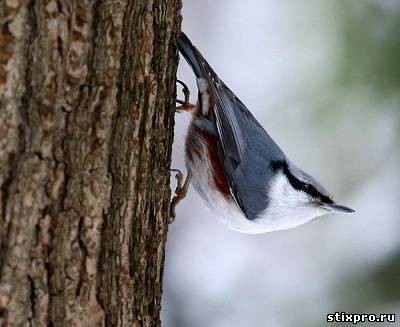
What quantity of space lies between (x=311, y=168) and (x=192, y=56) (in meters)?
2.09

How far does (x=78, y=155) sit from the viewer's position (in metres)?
1.82

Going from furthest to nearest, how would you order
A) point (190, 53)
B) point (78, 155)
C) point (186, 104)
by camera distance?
point (186, 104) → point (190, 53) → point (78, 155)

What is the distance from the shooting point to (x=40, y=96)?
68.4 inches

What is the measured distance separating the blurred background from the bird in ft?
3.58

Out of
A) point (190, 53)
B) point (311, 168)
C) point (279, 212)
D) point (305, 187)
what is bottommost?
point (279, 212)

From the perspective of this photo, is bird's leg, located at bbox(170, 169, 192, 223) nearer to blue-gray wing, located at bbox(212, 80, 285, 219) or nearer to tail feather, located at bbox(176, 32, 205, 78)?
blue-gray wing, located at bbox(212, 80, 285, 219)

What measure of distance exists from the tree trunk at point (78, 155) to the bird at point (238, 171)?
0.87m

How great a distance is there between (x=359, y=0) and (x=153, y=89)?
2602mm

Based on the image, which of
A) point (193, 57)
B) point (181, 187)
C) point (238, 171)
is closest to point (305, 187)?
point (238, 171)

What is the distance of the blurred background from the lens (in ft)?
13.9

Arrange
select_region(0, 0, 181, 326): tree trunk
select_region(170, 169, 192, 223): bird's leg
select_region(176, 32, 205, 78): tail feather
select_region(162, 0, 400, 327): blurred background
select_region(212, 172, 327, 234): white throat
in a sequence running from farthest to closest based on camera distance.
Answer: select_region(162, 0, 400, 327): blurred background < select_region(212, 172, 327, 234): white throat < select_region(170, 169, 192, 223): bird's leg < select_region(176, 32, 205, 78): tail feather < select_region(0, 0, 181, 326): tree trunk

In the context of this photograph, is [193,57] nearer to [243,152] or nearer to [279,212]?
[243,152]

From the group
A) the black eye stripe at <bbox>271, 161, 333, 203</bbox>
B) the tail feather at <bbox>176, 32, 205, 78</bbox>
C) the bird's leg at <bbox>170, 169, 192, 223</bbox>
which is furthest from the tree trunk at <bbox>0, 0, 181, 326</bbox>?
the black eye stripe at <bbox>271, 161, 333, 203</bbox>


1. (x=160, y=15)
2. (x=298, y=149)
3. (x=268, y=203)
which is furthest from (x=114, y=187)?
(x=298, y=149)
